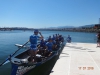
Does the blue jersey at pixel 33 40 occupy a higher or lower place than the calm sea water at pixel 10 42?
higher

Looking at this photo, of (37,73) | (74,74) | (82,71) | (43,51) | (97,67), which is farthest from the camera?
(43,51)

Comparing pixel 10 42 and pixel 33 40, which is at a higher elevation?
pixel 33 40

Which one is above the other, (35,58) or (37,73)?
(35,58)

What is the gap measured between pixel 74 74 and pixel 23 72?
2694 millimetres

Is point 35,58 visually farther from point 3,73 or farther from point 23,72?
point 3,73

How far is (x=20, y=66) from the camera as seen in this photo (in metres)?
8.24

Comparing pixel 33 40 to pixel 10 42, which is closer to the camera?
pixel 33 40

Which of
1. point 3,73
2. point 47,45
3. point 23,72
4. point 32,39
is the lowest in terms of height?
point 3,73

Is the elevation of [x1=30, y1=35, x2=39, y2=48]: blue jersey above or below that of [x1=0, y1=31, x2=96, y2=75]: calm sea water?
above

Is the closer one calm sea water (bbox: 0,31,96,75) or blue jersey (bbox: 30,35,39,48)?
blue jersey (bbox: 30,35,39,48)

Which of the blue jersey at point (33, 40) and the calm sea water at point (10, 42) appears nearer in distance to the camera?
the blue jersey at point (33, 40)

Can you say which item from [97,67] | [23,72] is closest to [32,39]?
[23,72]

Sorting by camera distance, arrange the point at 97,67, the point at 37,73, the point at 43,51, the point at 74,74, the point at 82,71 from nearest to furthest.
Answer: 1. the point at 74,74
2. the point at 82,71
3. the point at 97,67
4. the point at 37,73
5. the point at 43,51

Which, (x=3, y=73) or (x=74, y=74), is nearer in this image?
(x=74, y=74)
